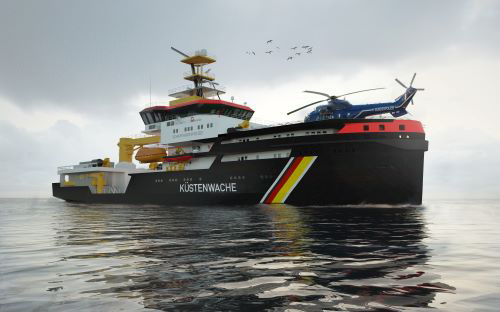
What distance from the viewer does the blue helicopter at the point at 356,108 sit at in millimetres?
27781

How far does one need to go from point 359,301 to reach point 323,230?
27.9 ft

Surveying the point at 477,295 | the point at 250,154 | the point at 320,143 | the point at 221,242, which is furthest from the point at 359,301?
the point at 250,154

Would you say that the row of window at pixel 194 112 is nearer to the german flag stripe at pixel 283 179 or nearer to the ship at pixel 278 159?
the ship at pixel 278 159

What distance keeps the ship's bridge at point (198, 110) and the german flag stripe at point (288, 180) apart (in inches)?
490

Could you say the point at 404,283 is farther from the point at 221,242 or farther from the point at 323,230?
the point at 323,230

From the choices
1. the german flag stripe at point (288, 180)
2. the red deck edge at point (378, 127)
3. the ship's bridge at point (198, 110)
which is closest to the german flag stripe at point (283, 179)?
the german flag stripe at point (288, 180)

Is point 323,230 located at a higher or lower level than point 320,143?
lower

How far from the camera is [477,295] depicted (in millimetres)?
5277

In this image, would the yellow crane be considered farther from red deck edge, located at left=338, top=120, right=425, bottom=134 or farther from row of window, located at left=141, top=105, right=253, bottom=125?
red deck edge, located at left=338, top=120, right=425, bottom=134

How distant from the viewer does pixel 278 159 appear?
1110 inches

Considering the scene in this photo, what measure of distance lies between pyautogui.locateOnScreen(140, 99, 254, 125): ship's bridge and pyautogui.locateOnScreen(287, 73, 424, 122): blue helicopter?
32.8ft

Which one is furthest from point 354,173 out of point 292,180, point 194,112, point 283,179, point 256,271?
point 256,271

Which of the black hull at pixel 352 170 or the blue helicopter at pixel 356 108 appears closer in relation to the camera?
the black hull at pixel 352 170

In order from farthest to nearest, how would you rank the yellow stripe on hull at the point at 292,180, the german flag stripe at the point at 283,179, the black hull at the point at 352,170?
the german flag stripe at the point at 283,179
the yellow stripe on hull at the point at 292,180
the black hull at the point at 352,170
